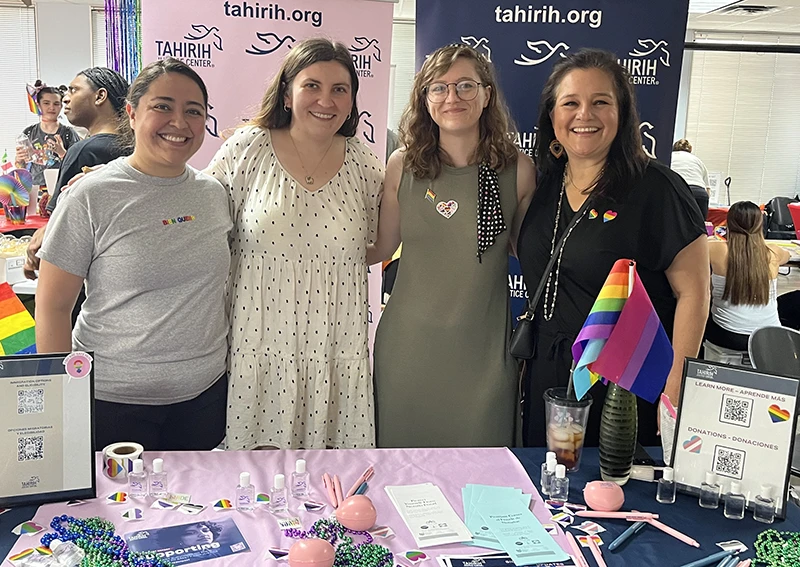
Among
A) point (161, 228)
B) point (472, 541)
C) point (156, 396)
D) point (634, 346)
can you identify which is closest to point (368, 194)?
point (161, 228)

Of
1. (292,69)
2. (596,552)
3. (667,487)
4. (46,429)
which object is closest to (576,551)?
(596,552)

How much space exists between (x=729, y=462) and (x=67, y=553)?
1223mm

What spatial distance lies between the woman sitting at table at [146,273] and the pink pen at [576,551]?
3.36 ft

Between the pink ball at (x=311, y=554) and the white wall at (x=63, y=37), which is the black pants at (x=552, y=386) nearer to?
the pink ball at (x=311, y=554)

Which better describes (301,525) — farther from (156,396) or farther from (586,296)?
(586,296)

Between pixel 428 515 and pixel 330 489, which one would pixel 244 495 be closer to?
pixel 330 489

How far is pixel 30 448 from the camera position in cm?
133

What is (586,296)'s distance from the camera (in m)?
1.93

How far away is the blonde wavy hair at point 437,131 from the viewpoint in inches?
83.8

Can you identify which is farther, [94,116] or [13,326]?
[94,116]

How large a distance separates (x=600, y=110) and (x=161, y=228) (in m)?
1.20

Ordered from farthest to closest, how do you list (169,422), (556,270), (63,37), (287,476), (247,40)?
(63,37), (247,40), (556,270), (169,422), (287,476)

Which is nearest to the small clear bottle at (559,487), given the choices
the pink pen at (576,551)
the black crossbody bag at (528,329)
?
the pink pen at (576,551)

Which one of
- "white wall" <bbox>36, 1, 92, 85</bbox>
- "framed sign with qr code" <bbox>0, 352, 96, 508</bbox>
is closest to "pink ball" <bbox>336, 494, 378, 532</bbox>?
"framed sign with qr code" <bbox>0, 352, 96, 508</bbox>
